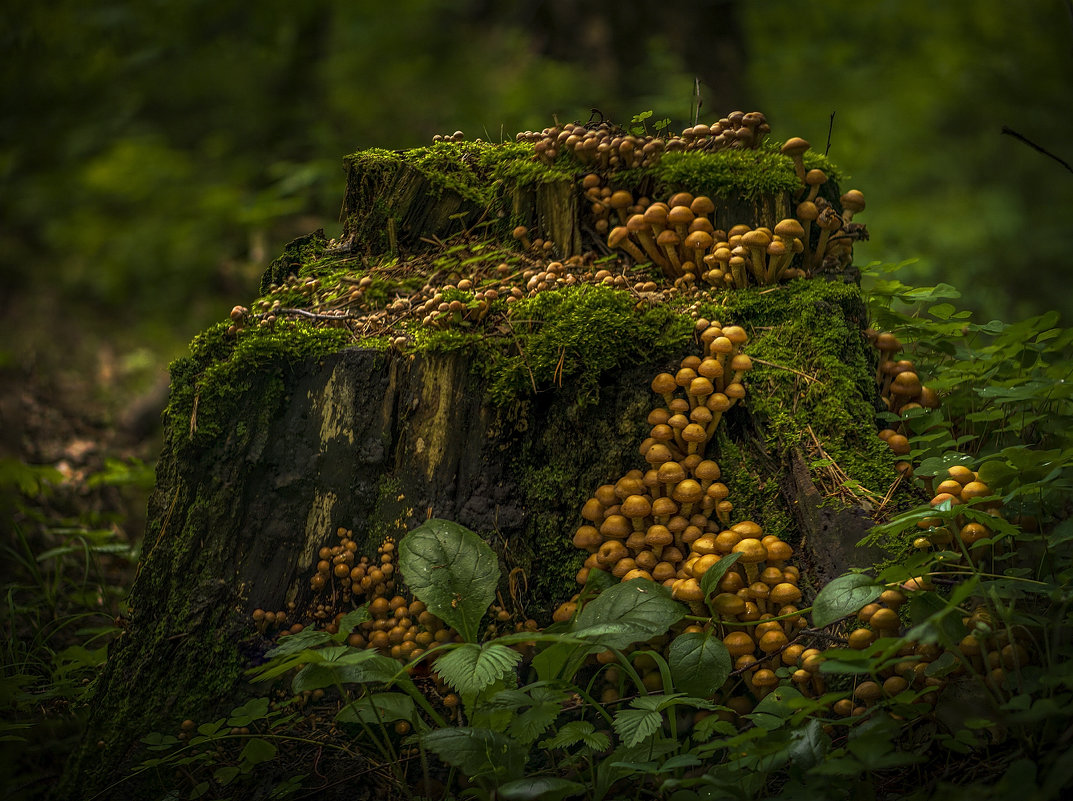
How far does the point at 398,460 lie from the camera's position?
3.18 metres

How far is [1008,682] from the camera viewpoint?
6.45ft

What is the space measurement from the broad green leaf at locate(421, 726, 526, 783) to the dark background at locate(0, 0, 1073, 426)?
7.38 metres

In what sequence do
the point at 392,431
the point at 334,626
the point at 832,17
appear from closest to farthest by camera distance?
1. the point at 334,626
2. the point at 392,431
3. the point at 832,17

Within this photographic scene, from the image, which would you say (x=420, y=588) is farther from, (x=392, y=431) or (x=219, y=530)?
(x=219, y=530)

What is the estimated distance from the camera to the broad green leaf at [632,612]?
7.38 ft

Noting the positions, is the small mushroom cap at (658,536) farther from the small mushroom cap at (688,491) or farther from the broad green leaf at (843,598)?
the broad green leaf at (843,598)

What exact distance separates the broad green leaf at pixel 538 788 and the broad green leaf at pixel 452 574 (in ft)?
1.92

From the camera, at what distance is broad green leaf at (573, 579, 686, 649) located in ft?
7.38

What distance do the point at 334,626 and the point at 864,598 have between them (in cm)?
201

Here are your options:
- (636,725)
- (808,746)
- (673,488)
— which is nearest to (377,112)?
(673,488)

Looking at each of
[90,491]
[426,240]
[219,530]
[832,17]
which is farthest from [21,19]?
[832,17]

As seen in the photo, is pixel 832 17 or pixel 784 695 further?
pixel 832 17

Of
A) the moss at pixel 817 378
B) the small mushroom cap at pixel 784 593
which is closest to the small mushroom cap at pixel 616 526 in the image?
the small mushroom cap at pixel 784 593

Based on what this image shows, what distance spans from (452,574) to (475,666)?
0.53 meters
